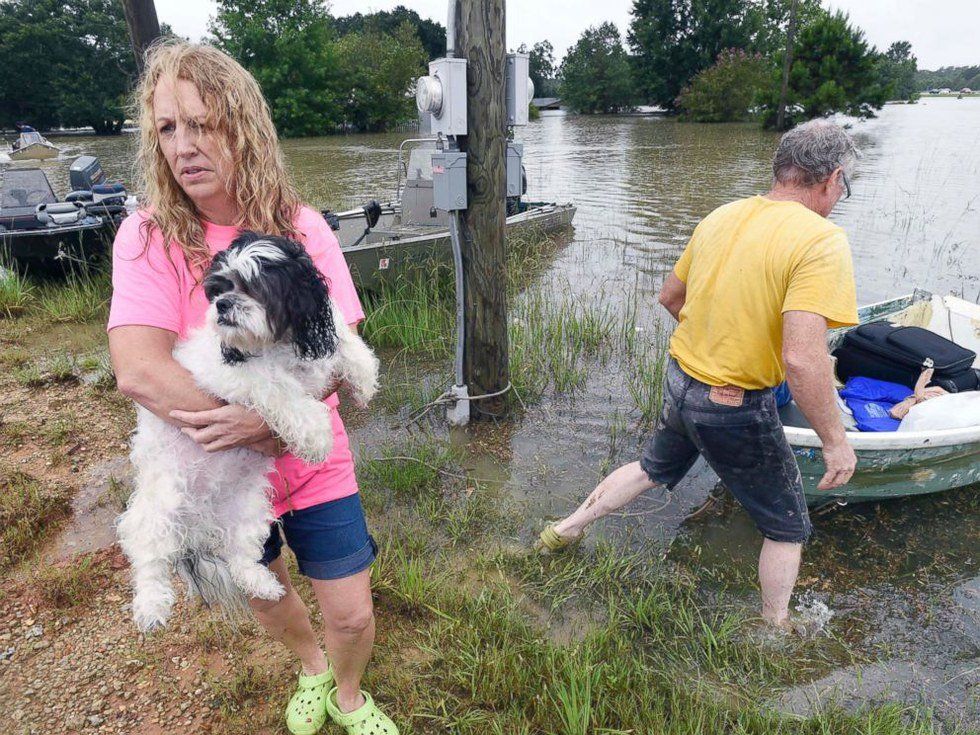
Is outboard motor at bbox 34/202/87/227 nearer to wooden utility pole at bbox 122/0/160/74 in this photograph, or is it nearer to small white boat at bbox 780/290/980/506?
wooden utility pole at bbox 122/0/160/74

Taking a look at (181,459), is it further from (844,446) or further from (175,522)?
(844,446)

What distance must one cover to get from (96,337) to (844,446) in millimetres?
7185

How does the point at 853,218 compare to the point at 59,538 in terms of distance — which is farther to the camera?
the point at 853,218

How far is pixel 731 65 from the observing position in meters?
45.2

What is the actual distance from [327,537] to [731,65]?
5276cm

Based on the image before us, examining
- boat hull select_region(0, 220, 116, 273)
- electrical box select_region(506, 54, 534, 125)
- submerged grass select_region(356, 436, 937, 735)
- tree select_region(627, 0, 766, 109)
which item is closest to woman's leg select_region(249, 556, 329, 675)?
submerged grass select_region(356, 436, 937, 735)

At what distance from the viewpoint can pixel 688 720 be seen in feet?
7.77

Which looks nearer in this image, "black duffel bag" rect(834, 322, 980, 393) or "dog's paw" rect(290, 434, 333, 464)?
Result: "dog's paw" rect(290, 434, 333, 464)

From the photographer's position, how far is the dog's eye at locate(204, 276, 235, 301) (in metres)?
1.54

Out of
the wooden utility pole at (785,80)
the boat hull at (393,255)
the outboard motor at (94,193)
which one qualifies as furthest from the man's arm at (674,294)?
the wooden utility pole at (785,80)

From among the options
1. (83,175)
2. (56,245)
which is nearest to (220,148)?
(56,245)

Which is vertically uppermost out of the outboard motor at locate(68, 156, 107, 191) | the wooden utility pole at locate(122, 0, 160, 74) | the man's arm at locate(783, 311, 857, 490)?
the wooden utility pole at locate(122, 0, 160, 74)

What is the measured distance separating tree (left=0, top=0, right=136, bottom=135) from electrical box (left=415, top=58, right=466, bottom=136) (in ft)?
178

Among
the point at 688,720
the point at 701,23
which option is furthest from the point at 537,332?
the point at 701,23
